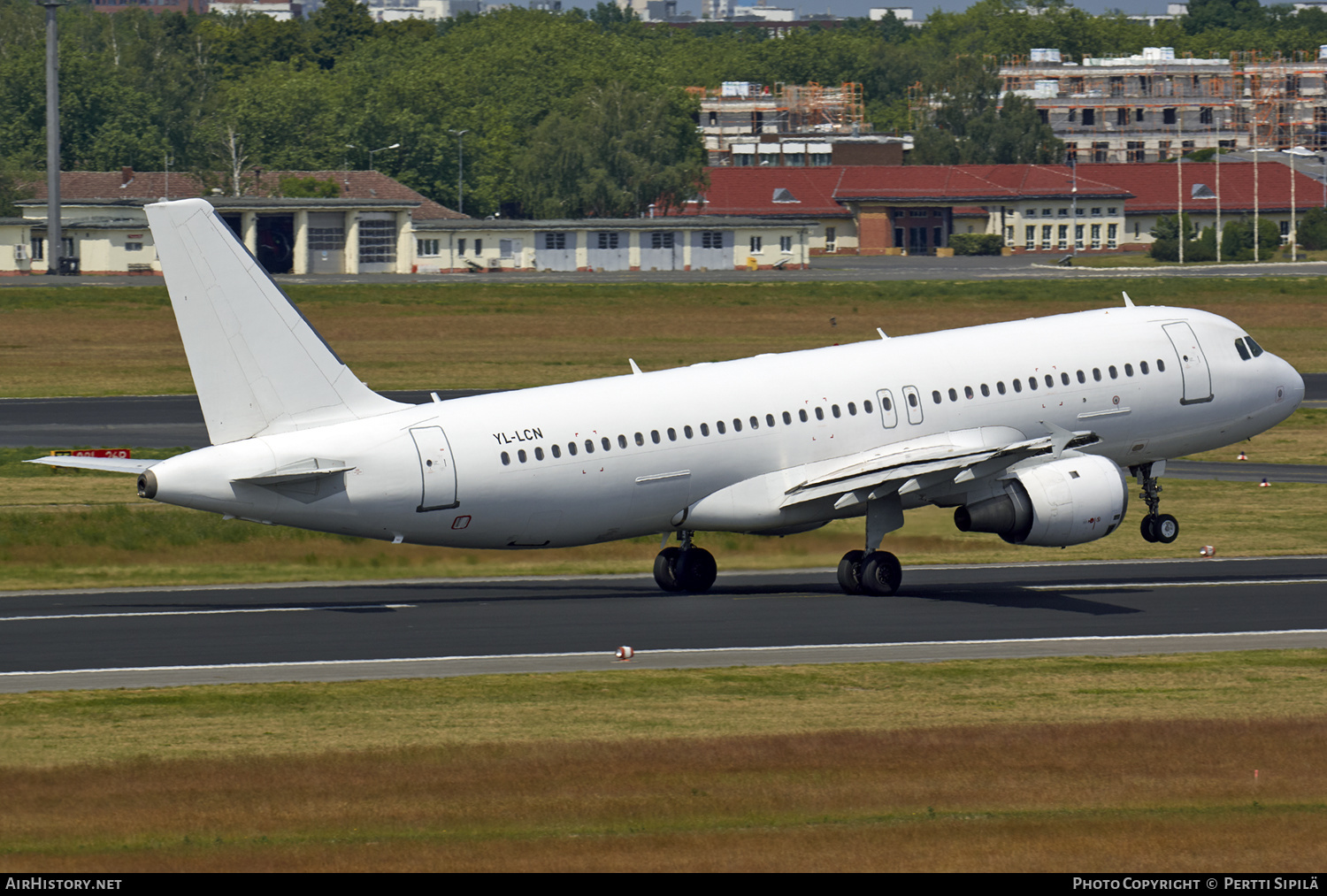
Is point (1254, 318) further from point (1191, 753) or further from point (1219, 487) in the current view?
point (1191, 753)

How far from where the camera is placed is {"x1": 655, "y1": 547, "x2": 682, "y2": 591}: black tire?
4422cm

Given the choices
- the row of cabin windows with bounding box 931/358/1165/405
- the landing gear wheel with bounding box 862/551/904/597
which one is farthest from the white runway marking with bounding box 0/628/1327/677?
the row of cabin windows with bounding box 931/358/1165/405

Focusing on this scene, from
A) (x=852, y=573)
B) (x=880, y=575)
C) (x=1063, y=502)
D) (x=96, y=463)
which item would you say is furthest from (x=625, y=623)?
(x=96, y=463)

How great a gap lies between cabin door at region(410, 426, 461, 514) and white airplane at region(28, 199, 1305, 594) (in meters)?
0.05

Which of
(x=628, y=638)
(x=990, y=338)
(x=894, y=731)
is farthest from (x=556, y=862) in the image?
(x=990, y=338)

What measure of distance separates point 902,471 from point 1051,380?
566 cm

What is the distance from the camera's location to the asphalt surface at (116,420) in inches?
2734

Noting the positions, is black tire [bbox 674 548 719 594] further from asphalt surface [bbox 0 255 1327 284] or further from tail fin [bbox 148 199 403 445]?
asphalt surface [bbox 0 255 1327 284]

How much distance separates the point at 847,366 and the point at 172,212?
15.8 m

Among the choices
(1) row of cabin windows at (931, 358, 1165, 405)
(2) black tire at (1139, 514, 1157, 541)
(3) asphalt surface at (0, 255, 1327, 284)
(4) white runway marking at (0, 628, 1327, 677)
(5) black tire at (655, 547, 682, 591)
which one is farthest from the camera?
(3) asphalt surface at (0, 255, 1327, 284)

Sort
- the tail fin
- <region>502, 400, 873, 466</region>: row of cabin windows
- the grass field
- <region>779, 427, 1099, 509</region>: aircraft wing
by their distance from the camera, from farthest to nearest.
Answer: <region>779, 427, 1099, 509</region>: aircraft wing → <region>502, 400, 873, 466</region>: row of cabin windows → the tail fin → the grass field

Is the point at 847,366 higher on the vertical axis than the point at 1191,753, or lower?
higher

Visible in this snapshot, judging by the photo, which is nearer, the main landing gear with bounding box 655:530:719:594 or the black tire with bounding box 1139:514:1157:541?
the main landing gear with bounding box 655:530:719:594

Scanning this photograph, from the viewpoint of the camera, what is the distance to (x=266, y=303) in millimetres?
37844
